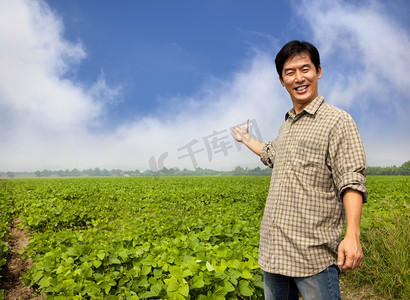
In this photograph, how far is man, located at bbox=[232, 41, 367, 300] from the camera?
1421 mm

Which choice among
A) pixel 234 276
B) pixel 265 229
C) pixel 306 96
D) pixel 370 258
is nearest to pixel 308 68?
pixel 306 96

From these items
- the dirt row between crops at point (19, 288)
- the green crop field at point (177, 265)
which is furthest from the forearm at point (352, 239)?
the dirt row between crops at point (19, 288)

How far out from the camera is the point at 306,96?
171 centimetres

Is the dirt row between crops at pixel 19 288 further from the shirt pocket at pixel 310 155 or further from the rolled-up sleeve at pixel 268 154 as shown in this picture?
the shirt pocket at pixel 310 155

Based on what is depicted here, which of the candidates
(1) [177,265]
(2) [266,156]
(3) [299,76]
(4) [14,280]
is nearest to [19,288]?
(4) [14,280]

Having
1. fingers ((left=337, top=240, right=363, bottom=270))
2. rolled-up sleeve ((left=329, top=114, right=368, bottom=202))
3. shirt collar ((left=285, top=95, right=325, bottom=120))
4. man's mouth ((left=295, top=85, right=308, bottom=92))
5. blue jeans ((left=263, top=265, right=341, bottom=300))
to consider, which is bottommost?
blue jeans ((left=263, top=265, right=341, bottom=300))

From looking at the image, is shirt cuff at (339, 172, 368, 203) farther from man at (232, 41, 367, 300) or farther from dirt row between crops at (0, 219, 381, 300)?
dirt row between crops at (0, 219, 381, 300)

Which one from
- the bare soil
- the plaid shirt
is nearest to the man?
the plaid shirt

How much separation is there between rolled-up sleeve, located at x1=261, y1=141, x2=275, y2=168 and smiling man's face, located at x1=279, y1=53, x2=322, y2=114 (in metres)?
0.46

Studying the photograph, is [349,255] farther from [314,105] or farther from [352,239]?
[314,105]

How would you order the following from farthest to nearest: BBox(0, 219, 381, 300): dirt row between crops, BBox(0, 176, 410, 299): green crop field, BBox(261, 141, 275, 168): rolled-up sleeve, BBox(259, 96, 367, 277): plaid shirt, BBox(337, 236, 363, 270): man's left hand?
BBox(0, 219, 381, 300): dirt row between crops < BBox(0, 176, 410, 299): green crop field < BBox(261, 141, 275, 168): rolled-up sleeve < BBox(259, 96, 367, 277): plaid shirt < BBox(337, 236, 363, 270): man's left hand

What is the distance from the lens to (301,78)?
1.72 m

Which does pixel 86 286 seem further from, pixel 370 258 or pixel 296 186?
pixel 370 258

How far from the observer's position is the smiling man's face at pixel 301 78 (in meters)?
1.72
